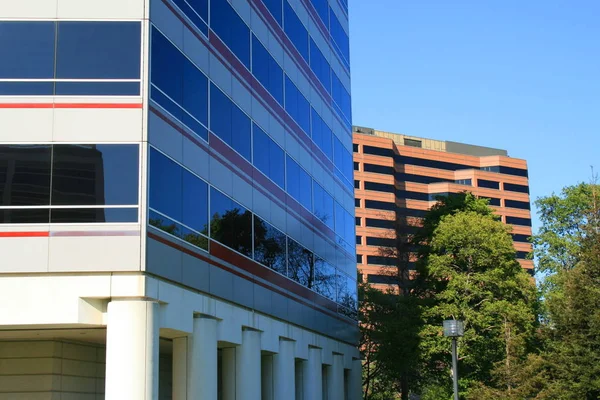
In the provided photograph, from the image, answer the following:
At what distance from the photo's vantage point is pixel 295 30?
38938 millimetres

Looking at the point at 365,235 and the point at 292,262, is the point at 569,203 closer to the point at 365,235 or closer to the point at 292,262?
the point at 292,262

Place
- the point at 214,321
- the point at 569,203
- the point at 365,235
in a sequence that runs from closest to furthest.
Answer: the point at 214,321, the point at 569,203, the point at 365,235

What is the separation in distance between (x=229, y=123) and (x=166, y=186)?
600 centimetres

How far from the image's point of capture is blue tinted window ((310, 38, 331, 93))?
139 feet

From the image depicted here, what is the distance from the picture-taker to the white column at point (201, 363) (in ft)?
82.4

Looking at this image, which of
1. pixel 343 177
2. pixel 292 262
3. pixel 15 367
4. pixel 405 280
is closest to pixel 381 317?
pixel 405 280

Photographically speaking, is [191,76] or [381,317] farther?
[381,317]

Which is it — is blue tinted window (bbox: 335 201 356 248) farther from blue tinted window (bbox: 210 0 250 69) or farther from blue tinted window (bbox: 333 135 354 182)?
blue tinted window (bbox: 210 0 250 69)

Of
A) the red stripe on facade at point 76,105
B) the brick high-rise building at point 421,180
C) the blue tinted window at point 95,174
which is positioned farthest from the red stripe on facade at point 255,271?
the brick high-rise building at point 421,180

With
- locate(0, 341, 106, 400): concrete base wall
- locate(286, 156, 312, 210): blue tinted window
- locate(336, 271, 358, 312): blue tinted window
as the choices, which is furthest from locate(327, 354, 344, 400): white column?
locate(0, 341, 106, 400): concrete base wall

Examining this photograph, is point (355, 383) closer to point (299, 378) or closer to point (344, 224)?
point (344, 224)

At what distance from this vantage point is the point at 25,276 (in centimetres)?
2180

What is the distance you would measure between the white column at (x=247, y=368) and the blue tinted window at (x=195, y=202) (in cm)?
515

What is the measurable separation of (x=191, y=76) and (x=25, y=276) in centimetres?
766
